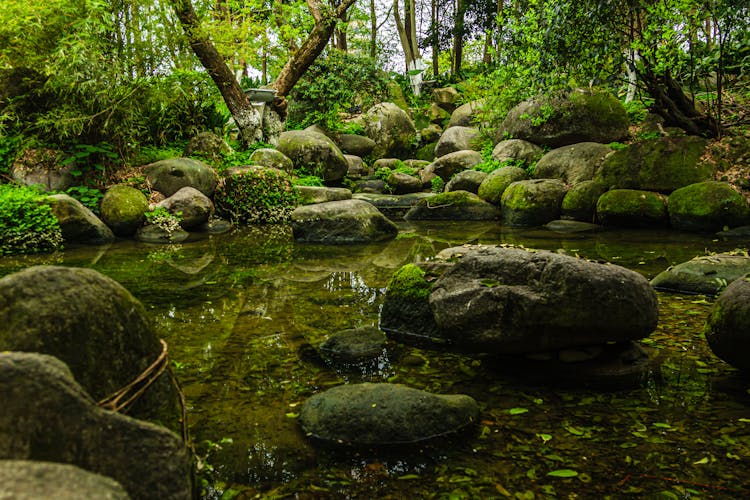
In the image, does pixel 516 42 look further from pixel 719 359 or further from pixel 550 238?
pixel 719 359

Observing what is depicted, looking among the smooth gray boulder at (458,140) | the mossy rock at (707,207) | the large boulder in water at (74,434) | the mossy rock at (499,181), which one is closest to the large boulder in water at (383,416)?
the large boulder in water at (74,434)

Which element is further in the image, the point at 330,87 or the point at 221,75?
the point at 330,87

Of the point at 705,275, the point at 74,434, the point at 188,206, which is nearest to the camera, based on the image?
the point at 74,434

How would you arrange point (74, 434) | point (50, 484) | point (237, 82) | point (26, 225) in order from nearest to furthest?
1. point (50, 484)
2. point (74, 434)
3. point (26, 225)
4. point (237, 82)

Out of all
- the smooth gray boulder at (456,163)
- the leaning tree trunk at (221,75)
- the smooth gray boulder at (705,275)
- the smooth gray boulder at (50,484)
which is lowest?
the smooth gray boulder at (705,275)

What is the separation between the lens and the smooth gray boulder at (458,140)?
19234 mm

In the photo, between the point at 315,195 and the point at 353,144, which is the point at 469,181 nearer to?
the point at 315,195

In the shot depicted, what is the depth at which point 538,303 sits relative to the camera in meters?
3.71

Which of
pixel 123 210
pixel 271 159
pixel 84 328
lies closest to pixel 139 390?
pixel 84 328

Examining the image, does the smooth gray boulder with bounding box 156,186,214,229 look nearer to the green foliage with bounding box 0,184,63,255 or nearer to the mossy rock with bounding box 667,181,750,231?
the green foliage with bounding box 0,184,63,255

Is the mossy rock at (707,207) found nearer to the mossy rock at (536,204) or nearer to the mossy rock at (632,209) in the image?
the mossy rock at (632,209)

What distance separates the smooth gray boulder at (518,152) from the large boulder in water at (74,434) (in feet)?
47.1

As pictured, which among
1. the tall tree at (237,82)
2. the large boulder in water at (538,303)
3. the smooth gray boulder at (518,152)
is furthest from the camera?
the smooth gray boulder at (518,152)

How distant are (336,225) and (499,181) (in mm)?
5710
